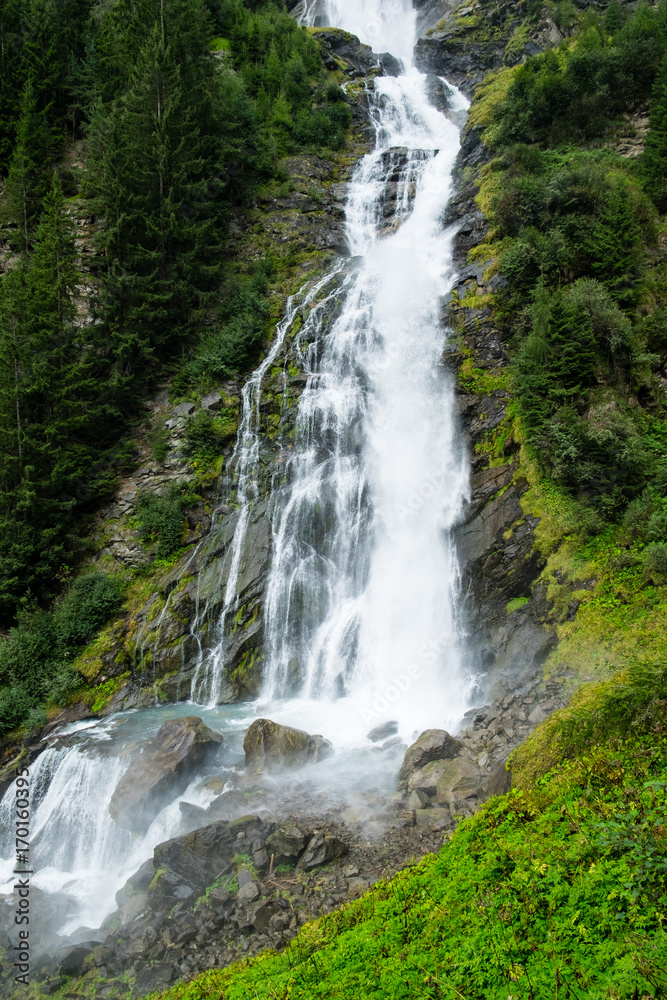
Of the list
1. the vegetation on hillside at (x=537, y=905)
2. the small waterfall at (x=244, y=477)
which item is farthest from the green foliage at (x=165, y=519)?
the vegetation on hillside at (x=537, y=905)

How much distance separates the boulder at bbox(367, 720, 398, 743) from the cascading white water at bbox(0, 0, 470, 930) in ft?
0.52

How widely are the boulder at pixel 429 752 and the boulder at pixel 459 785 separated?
1.11 ft

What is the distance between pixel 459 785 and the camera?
26.5ft

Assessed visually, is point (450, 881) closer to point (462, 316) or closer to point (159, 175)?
point (462, 316)

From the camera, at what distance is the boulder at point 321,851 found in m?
7.25

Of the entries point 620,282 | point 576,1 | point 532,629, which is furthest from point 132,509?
point 576,1

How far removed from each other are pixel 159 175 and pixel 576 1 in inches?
992

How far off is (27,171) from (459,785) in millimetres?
27658

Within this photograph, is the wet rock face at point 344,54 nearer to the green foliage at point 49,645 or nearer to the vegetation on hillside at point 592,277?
the vegetation on hillside at point 592,277

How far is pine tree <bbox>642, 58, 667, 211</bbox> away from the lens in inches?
603

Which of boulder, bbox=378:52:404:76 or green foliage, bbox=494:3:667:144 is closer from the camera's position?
green foliage, bbox=494:3:667:144

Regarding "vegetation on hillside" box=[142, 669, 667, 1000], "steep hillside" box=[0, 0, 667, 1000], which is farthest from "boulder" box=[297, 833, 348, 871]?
"vegetation on hillside" box=[142, 669, 667, 1000]

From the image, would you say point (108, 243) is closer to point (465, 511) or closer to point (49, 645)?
point (49, 645)

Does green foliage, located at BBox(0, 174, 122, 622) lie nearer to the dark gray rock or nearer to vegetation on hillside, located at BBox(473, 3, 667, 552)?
the dark gray rock
